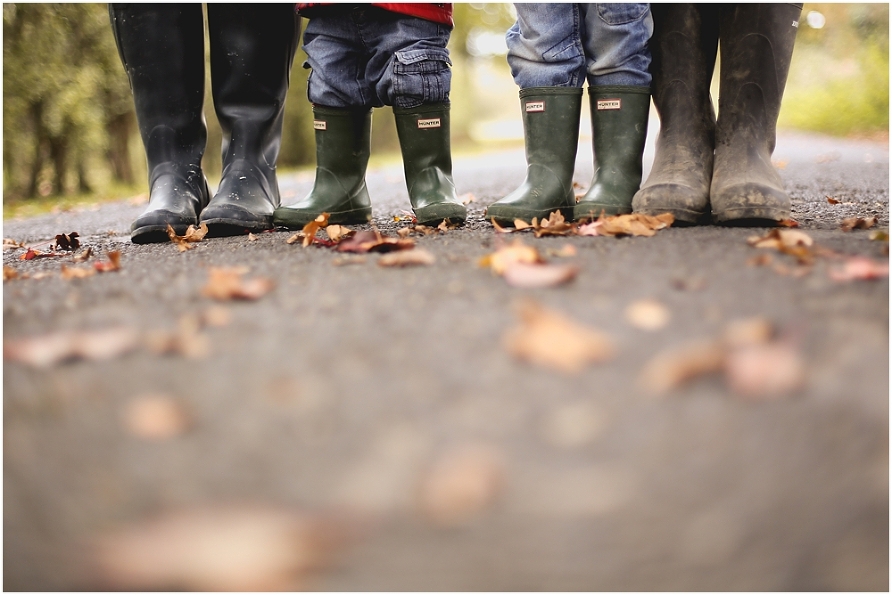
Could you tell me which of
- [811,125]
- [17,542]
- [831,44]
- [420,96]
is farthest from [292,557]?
[831,44]

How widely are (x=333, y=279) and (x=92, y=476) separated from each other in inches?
23.5

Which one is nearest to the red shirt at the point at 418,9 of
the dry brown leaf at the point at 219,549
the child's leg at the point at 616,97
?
the child's leg at the point at 616,97

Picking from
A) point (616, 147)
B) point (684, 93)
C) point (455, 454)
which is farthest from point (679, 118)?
point (455, 454)

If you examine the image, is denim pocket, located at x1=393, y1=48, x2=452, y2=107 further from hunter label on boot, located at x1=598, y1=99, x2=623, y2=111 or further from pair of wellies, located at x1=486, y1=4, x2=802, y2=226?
hunter label on boot, located at x1=598, y1=99, x2=623, y2=111

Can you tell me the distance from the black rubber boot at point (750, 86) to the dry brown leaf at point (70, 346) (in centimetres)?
139

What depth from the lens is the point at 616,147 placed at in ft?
5.59

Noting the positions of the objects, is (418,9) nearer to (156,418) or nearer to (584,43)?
(584,43)

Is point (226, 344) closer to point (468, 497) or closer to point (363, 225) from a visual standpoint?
point (468, 497)

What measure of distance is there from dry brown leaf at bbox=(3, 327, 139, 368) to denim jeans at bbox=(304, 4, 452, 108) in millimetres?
1191

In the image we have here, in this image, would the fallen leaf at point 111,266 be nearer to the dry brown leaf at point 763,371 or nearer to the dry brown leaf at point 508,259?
the dry brown leaf at point 508,259

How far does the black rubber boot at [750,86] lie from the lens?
1604mm

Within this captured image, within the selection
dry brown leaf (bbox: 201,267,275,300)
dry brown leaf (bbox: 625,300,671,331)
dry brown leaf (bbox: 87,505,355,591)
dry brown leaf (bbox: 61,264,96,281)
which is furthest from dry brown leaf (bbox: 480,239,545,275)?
dry brown leaf (bbox: 61,264,96,281)

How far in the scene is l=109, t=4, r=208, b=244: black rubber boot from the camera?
1.88 metres

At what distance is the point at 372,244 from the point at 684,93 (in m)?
1.00
